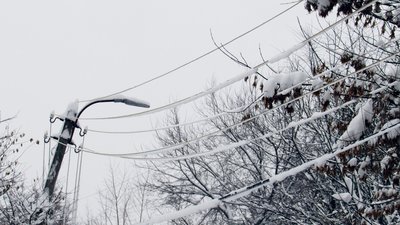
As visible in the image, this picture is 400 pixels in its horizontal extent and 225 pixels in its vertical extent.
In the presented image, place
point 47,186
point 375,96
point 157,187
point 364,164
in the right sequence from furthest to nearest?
1. point 157,187
2. point 47,186
3. point 364,164
4. point 375,96

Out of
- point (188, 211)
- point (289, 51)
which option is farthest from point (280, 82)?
point (188, 211)

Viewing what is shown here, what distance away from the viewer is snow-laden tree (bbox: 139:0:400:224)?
477 cm

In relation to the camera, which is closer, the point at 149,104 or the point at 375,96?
the point at 375,96

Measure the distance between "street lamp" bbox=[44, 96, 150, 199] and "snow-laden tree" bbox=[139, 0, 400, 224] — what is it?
171 cm

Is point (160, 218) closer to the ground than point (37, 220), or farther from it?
closer to the ground

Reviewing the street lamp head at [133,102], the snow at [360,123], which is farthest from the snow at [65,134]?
the snow at [360,123]

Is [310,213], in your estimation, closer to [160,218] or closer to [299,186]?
[299,186]

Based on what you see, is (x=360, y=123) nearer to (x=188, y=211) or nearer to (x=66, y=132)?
(x=188, y=211)

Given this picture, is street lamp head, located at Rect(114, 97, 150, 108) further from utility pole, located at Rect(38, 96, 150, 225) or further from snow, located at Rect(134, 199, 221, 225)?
snow, located at Rect(134, 199, 221, 225)

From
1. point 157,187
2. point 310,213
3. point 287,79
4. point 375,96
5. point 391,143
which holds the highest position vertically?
point 157,187

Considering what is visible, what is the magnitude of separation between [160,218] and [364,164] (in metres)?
2.95

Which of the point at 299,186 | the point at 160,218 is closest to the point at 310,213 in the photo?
the point at 299,186

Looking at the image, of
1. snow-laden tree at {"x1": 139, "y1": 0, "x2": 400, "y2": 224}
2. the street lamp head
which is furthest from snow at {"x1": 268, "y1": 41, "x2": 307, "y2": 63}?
the street lamp head

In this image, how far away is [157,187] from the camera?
17.5 m
